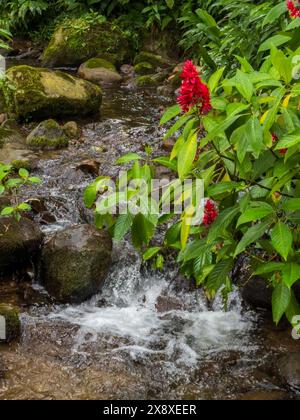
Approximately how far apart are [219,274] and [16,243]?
223 cm

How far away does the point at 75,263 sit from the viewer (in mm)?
4176

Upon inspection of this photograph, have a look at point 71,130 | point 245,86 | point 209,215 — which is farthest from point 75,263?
point 71,130

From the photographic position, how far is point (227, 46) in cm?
503

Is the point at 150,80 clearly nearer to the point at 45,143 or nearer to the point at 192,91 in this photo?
the point at 45,143

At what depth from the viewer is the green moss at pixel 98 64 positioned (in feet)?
33.7

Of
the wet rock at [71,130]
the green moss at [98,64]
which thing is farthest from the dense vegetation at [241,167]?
the green moss at [98,64]

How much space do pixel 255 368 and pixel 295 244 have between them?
3.95 ft

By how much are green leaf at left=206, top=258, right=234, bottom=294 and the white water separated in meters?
1.10

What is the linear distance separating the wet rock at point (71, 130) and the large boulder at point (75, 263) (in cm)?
281

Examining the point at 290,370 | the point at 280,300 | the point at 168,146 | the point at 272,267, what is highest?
the point at 272,267

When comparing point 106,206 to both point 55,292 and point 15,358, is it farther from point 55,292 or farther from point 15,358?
point 55,292

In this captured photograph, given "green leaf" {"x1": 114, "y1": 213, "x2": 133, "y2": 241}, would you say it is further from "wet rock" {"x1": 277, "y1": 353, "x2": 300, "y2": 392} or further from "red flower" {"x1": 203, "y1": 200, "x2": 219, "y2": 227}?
"wet rock" {"x1": 277, "y1": 353, "x2": 300, "y2": 392}

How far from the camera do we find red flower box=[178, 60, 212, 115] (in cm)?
190
